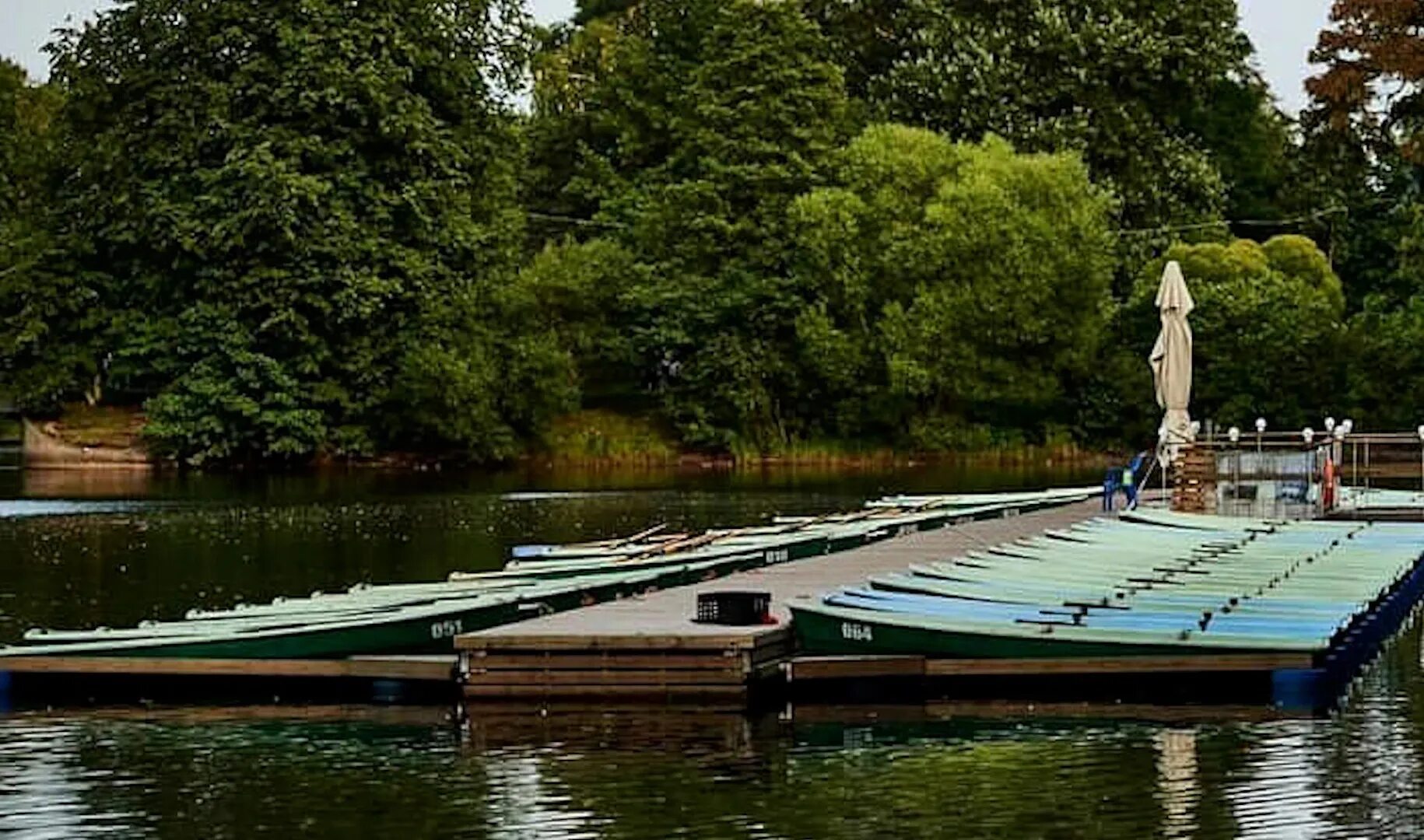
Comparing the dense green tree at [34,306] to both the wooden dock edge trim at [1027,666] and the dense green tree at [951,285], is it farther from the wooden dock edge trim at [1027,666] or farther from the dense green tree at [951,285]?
the wooden dock edge trim at [1027,666]

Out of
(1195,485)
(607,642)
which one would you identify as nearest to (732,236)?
(1195,485)

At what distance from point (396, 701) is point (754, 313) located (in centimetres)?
5067

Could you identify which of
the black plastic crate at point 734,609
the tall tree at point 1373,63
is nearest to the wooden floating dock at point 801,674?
the black plastic crate at point 734,609

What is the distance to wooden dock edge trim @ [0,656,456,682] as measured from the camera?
20.9 meters

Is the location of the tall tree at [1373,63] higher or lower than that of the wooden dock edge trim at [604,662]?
higher

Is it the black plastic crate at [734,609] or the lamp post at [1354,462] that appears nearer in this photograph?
the black plastic crate at [734,609]

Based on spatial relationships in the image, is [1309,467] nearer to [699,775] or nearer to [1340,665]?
[1340,665]

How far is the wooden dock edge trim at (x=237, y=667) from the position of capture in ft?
68.6

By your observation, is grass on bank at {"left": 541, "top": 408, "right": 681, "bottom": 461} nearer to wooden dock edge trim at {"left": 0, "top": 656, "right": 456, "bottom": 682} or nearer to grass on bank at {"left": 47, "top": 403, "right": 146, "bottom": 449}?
grass on bank at {"left": 47, "top": 403, "right": 146, "bottom": 449}

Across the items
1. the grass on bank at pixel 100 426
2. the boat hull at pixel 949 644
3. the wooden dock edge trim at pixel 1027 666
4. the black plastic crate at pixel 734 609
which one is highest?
the grass on bank at pixel 100 426

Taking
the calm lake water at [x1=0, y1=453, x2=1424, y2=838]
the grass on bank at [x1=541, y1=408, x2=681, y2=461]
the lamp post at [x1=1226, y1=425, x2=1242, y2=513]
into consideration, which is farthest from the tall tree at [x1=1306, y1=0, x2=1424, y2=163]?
the calm lake water at [x1=0, y1=453, x2=1424, y2=838]

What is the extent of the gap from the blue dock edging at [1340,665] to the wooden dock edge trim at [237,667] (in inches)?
259

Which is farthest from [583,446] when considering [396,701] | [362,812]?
[362,812]

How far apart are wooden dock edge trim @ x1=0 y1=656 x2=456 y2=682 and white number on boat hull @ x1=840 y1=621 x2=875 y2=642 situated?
3.14 m
